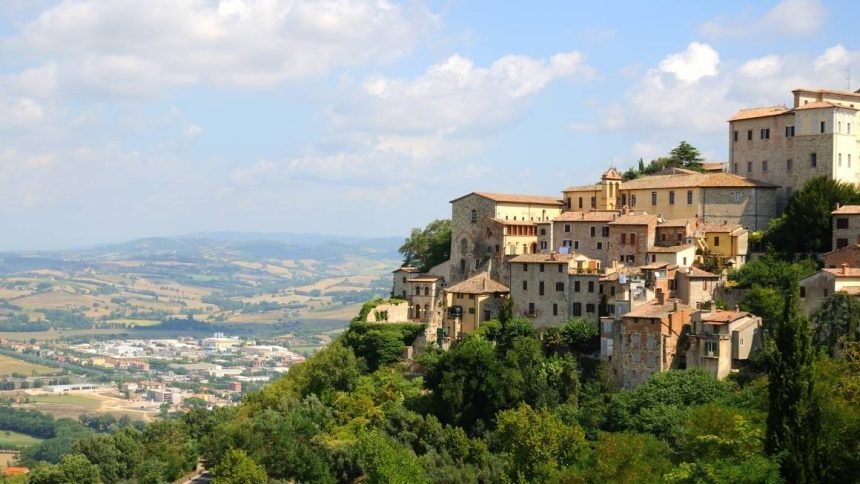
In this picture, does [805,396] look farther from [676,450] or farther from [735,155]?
[735,155]

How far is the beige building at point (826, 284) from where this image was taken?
2130 inches

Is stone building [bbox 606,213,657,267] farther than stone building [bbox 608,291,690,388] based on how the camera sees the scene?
Yes

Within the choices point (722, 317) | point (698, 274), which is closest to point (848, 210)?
point (698, 274)

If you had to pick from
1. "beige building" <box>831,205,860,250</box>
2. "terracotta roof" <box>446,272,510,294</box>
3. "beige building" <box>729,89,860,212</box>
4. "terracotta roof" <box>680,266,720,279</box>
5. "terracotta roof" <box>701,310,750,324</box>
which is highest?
"beige building" <box>729,89,860,212</box>

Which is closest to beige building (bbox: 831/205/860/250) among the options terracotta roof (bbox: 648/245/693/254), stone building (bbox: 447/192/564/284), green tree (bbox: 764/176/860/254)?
green tree (bbox: 764/176/860/254)

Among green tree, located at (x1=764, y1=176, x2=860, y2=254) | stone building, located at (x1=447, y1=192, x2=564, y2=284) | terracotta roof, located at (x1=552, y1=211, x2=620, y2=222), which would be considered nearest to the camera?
green tree, located at (x1=764, y1=176, x2=860, y2=254)

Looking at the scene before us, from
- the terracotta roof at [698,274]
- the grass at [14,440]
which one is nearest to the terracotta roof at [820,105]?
the terracotta roof at [698,274]

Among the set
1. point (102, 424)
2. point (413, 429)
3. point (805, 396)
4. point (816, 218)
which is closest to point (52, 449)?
point (102, 424)

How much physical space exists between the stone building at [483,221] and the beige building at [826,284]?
18.2 meters

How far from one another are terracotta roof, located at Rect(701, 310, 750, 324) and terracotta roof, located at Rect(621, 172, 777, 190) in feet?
40.5

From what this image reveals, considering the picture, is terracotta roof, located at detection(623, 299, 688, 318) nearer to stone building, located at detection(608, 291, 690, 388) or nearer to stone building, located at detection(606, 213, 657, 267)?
stone building, located at detection(608, 291, 690, 388)

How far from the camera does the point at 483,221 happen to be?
232 feet

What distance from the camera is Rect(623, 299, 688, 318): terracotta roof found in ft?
183

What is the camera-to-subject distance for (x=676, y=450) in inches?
1922
